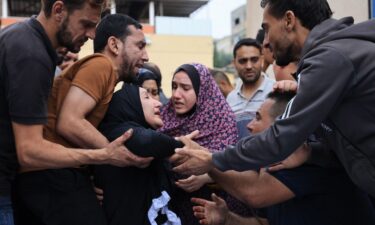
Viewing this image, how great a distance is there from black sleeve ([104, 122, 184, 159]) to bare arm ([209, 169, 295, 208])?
26 centimetres

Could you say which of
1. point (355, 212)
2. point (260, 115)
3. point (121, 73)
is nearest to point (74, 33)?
point (121, 73)

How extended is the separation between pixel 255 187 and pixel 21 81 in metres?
1.18

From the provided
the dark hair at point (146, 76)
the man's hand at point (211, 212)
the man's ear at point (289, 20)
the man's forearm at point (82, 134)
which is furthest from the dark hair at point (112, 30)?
the dark hair at point (146, 76)

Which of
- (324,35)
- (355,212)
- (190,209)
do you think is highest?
(324,35)

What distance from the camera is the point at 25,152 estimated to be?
2068 millimetres

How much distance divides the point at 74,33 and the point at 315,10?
1.16 metres

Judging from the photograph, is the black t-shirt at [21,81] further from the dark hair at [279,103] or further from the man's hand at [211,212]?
the dark hair at [279,103]

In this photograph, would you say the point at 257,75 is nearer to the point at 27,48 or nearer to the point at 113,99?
the point at 113,99

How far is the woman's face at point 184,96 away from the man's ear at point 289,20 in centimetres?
89

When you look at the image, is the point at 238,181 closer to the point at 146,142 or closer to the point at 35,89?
the point at 146,142

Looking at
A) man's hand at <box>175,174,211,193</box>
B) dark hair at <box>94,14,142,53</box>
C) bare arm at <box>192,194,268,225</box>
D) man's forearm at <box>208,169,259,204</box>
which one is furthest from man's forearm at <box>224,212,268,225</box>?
dark hair at <box>94,14,142,53</box>

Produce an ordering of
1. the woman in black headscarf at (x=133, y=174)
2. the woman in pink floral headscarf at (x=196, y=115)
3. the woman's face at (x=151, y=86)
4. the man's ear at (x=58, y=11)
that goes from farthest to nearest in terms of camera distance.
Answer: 1. the woman's face at (x=151, y=86)
2. the woman in pink floral headscarf at (x=196, y=115)
3. the woman in black headscarf at (x=133, y=174)
4. the man's ear at (x=58, y=11)

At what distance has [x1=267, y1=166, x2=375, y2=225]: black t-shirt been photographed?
7.37ft

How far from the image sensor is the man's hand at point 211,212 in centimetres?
263
